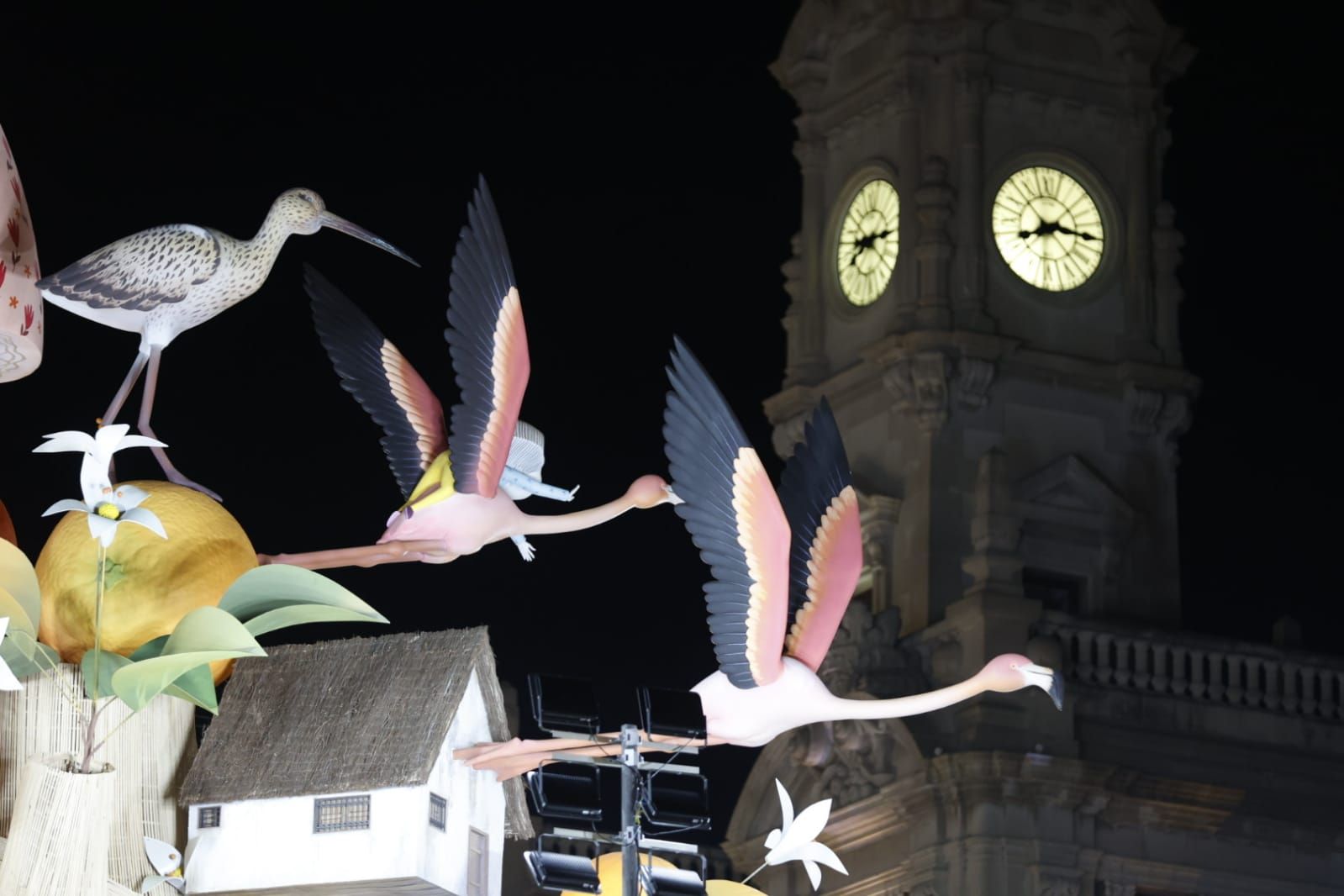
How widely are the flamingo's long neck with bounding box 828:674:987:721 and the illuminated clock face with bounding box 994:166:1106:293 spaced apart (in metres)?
29.4

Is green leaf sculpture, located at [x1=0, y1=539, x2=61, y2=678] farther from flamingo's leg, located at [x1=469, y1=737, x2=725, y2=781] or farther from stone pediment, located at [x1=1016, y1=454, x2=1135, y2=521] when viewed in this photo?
stone pediment, located at [x1=1016, y1=454, x2=1135, y2=521]

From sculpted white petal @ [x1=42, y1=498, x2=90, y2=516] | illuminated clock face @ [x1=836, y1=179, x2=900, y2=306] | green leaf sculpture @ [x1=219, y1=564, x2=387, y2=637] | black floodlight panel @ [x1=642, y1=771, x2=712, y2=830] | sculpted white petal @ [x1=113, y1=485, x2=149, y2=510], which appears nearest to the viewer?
sculpted white petal @ [x1=42, y1=498, x2=90, y2=516]

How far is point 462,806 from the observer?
58.7ft

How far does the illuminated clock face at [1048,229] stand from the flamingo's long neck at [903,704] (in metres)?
29.4

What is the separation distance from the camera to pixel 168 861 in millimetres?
17062

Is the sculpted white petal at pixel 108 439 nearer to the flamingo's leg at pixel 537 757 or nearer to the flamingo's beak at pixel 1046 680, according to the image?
the flamingo's leg at pixel 537 757

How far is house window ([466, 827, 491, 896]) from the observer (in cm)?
1800

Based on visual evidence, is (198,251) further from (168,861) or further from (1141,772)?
(1141,772)

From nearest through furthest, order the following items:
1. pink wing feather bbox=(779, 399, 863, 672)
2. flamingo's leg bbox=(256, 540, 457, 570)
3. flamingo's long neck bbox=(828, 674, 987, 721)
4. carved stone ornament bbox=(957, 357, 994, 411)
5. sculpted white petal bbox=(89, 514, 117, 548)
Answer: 1. sculpted white petal bbox=(89, 514, 117, 548)
2. flamingo's long neck bbox=(828, 674, 987, 721)
3. flamingo's leg bbox=(256, 540, 457, 570)
4. pink wing feather bbox=(779, 399, 863, 672)
5. carved stone ornament bbox=(957, 357, 994, 411)

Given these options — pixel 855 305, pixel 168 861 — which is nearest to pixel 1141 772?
pixel 855 305

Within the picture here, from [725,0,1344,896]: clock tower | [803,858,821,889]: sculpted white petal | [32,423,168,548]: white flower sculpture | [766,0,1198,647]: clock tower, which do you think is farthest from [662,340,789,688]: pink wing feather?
[766,0,1198,647]: clock tower

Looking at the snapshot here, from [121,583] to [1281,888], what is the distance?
1142 inches

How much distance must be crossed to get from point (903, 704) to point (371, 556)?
288 cm

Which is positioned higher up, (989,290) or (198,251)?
(989,290)
